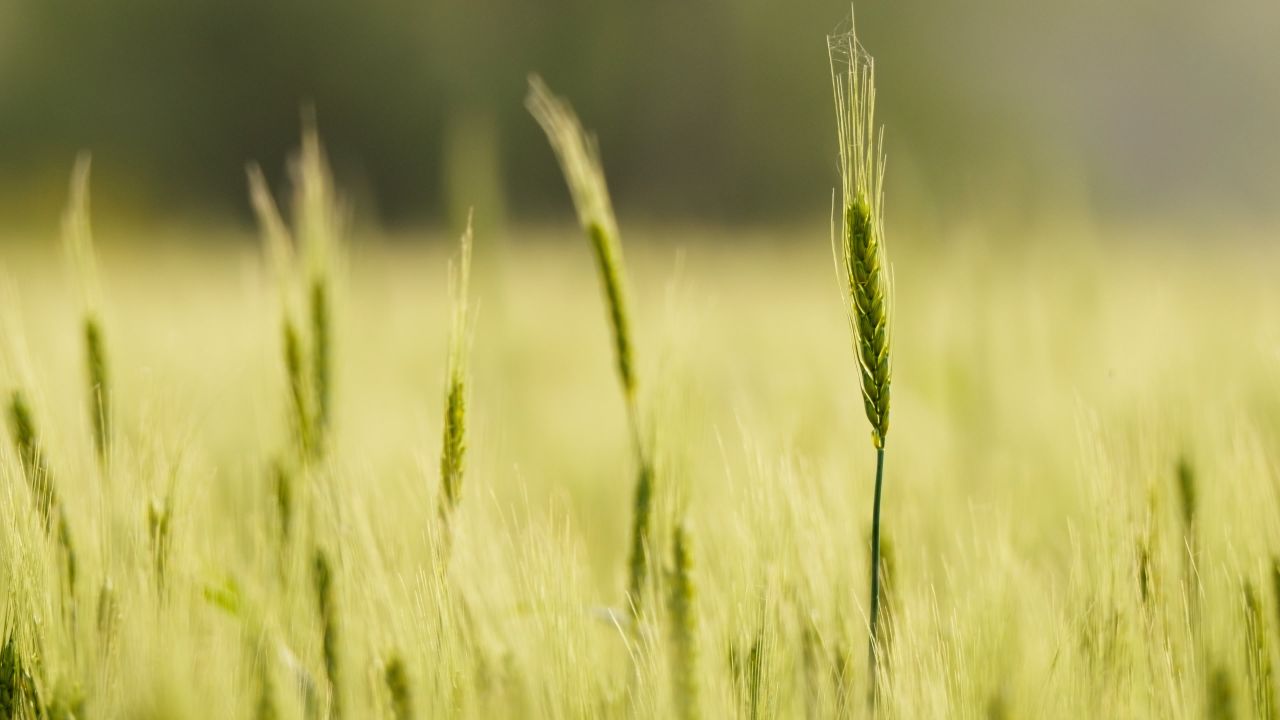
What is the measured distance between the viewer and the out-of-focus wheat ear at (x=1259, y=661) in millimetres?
444

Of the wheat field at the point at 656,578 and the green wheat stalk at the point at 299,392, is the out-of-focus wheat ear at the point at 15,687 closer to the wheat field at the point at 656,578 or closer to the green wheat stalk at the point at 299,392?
the wheat field at the point at 656,578

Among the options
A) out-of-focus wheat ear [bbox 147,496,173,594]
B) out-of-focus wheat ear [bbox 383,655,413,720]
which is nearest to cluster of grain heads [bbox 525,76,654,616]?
out-of-focus wheat ear [bbox 383,655,413,720]

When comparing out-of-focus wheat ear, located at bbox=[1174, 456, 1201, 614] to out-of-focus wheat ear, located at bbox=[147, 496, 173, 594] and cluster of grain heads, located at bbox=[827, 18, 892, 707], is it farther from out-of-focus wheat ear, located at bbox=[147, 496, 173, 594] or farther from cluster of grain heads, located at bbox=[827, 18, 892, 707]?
out-of-focus wheat ear, located at bbox=[147, 496, 173, 594]

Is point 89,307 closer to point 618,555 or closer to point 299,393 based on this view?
point 299,393

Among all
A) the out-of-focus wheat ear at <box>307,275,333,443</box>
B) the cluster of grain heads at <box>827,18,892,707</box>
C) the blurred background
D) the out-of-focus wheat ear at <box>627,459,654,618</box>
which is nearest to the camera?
the cluster of grain heads at <box>827,18,892,707</box>

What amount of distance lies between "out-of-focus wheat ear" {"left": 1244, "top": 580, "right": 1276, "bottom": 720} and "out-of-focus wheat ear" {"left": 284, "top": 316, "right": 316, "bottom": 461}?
0.48m

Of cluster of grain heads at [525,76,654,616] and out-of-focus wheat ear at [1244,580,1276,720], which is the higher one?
cluster of grain heads at [525,76,654,616]

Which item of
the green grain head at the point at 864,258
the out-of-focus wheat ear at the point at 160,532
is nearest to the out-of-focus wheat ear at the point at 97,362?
the out-of-focus wheat ear at the point at 160,532

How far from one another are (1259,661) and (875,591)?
0.18 meters

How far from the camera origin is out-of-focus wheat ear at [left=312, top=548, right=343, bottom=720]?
497mm

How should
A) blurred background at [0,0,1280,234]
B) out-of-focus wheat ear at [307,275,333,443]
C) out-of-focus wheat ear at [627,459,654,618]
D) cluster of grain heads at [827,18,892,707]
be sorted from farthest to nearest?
blurred background at [0,0,1280,234] → out-of-focus wheat ear at [307,275,333,443] → out-of-focus wheat ear at [627,459,654,618] → cluster of grain heads at [827,18,892,707]

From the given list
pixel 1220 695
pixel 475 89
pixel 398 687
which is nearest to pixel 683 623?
pixel 398 687

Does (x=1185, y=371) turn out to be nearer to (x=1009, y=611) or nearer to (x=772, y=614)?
(x=1009, y=611)

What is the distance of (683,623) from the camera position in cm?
48
